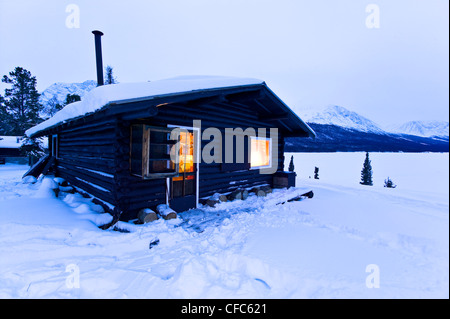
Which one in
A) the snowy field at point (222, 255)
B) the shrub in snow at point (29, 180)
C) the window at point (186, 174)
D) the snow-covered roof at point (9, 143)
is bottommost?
the snowy field at point (222, 255)

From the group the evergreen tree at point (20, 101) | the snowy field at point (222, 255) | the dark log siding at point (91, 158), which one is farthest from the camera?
the evergreen tree at point (20, 101)

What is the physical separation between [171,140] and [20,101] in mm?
30897

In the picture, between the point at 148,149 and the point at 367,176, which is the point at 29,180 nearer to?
the point at 148,149

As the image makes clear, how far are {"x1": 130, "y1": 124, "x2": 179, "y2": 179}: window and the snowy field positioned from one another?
1.19 meters

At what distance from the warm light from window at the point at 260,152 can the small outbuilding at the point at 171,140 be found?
4 centimetres

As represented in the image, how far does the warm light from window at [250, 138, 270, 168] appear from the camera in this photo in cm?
834

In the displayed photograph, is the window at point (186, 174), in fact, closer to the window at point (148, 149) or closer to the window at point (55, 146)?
the window at point (148, 149)

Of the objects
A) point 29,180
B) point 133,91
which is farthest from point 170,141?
point 29,180

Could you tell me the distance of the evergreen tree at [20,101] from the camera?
77.2ft

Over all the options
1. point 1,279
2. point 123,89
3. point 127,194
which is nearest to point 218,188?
point 127,194

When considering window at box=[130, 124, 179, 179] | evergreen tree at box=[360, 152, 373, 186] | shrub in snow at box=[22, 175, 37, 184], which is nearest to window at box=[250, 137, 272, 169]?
window at box=[130, 124, 179, 179]

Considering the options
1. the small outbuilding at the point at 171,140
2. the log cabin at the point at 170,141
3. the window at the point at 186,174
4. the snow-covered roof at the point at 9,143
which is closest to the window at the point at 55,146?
the log cabin at the point at 170,141

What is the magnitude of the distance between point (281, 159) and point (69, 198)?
26.9 feet

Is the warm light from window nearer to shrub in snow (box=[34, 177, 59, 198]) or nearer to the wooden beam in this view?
the wooden beam
